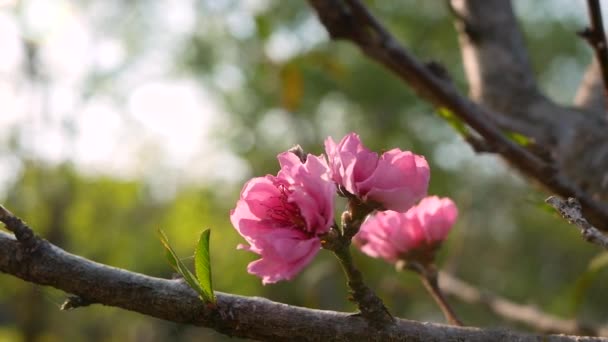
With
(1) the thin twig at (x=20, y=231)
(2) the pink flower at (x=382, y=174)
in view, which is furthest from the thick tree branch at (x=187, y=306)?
(2) the pink flower at (x=382, y=174)

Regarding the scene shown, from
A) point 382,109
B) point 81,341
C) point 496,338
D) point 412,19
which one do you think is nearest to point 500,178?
point 382,109

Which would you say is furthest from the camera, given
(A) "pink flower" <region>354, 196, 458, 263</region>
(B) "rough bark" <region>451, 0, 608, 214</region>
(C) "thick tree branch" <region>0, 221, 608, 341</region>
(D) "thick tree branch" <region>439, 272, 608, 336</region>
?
(D) "thick tree branch" <region>439, 272, 608, 336</region>

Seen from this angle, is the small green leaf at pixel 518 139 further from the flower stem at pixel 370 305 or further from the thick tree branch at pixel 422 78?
the flower stem at pixel 370 305

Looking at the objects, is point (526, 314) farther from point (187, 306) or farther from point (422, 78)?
point (187, 306)

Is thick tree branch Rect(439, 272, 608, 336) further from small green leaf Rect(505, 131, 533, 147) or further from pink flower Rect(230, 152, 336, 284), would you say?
pink flower Rect(230, 152, 336, 284)

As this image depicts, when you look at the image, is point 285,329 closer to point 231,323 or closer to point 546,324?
point 231,323

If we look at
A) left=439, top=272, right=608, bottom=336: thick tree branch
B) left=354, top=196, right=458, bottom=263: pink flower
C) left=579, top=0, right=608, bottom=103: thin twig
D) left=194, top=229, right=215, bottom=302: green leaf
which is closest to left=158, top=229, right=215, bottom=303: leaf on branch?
left=194, top=229, right=215, bottom=302: green leaf

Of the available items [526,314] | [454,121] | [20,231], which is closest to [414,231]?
[454,121]
